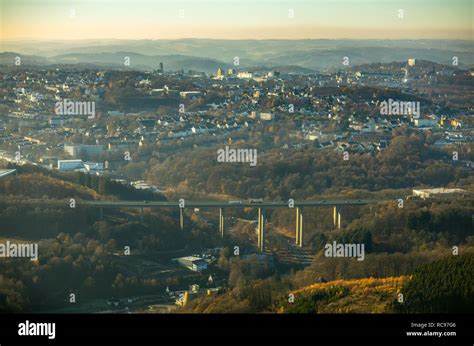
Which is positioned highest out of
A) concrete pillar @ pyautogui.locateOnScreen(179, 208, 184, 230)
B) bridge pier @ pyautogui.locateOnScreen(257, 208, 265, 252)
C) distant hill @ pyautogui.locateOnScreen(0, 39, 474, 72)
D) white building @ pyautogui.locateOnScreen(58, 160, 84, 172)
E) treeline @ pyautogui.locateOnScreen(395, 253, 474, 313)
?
distant hill @ pyautogui.locateOnScreen(0, 39, 474, 72)

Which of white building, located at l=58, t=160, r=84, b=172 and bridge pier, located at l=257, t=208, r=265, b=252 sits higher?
white building, located at l=58, t=160, r=84, b=172

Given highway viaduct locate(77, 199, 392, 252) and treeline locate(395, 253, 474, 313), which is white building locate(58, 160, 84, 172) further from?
treeline locate(395, 253, 474, 313)

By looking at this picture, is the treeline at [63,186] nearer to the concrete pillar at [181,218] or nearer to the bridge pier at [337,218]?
the concrete pillar at [181,218]

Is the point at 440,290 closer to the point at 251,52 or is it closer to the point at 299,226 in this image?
the point at 299,226

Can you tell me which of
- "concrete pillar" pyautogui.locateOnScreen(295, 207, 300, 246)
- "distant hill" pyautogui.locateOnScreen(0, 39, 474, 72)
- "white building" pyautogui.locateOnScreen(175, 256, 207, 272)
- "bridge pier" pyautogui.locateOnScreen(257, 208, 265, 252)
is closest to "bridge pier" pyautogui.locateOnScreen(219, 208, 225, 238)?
"bridge pier" pyautogui.locateOnScreen(257, 208, 265, 252)

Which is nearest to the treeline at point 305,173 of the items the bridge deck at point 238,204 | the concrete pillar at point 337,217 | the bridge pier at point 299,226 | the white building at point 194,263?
the bridge deck at point 238,204

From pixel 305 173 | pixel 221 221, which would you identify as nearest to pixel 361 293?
pixel 221 221

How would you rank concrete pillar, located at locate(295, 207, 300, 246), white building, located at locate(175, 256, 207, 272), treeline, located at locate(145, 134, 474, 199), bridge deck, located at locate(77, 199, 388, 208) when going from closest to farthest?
white building, located at locate(175, 256, 207, 272) < concrete pillar, located at locate(295, 207, 300, 246) < bridge deck, located at locate(77, 199, 388, 208) < treeline, located at locate(145, 134, 474, 199)

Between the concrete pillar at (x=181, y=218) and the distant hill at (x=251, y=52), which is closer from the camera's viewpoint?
the concrete pillar at (x=181, y=218)
